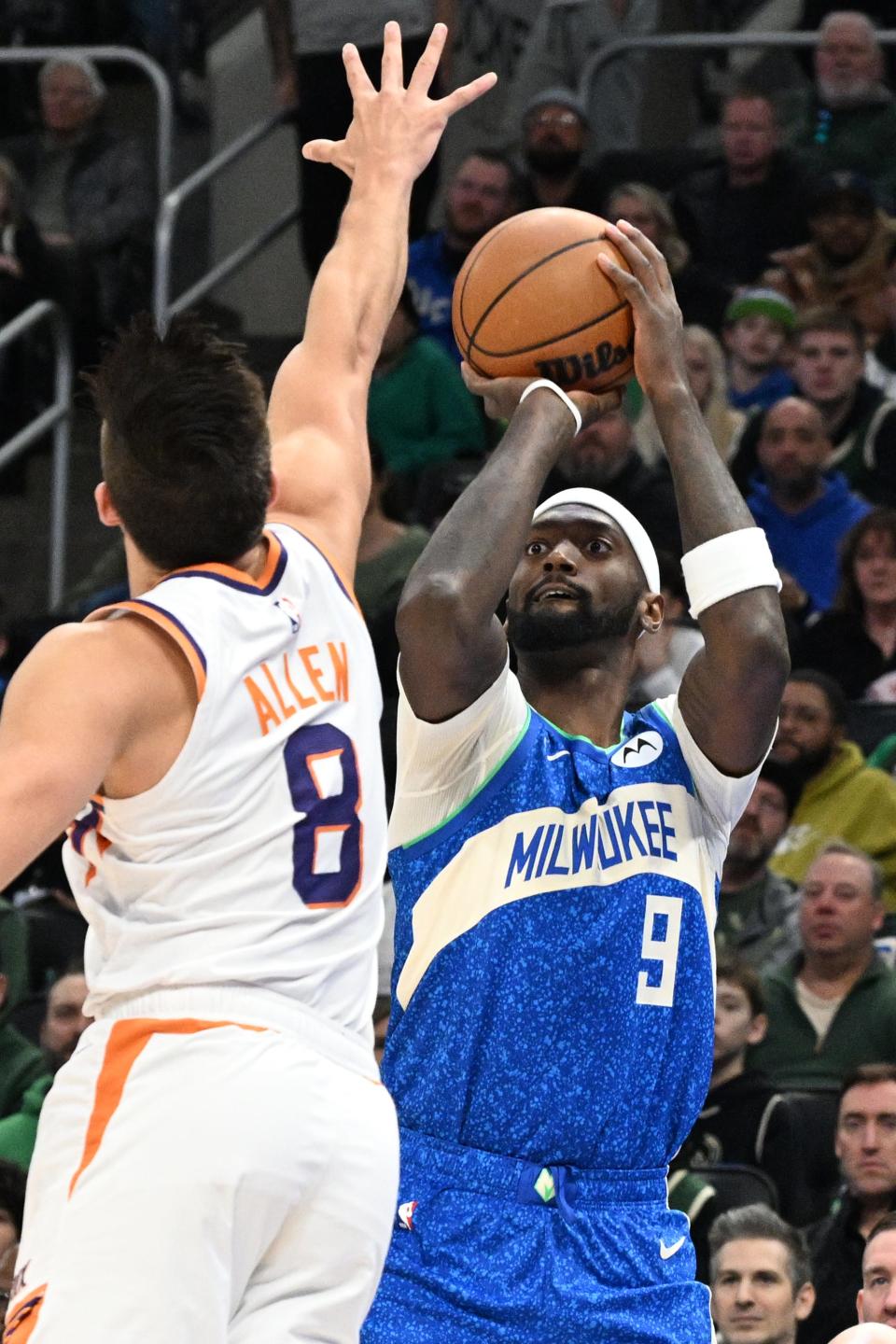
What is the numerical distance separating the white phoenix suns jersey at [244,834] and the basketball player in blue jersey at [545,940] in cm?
73

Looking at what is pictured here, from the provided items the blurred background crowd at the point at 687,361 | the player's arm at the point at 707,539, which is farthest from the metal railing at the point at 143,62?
the player's arm at the point at 707,539

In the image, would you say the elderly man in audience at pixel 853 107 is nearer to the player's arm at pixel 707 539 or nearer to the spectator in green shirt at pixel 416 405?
the spectator in green shirt at pixel 416 405

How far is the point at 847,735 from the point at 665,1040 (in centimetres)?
453

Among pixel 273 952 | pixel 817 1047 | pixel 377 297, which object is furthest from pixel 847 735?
pixel 273 952

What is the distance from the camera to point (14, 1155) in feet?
22.6

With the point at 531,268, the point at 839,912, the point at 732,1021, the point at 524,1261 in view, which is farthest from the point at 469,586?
the point at 839,912

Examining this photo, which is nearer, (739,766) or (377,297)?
(377,297)

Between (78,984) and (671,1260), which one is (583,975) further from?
(78,984)

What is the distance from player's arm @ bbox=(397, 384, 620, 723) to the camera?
3.83m

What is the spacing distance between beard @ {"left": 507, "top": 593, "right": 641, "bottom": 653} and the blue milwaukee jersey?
23 cm

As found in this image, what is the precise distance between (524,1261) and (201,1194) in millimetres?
1054

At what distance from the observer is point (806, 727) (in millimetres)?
7773

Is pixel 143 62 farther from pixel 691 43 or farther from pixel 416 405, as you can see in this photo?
pixel 691 43

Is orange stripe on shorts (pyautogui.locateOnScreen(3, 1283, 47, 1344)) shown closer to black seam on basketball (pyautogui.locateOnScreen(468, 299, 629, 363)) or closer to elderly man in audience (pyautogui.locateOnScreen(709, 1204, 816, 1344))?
black seam on basketball (pyautogui.locateOnScreen(468, 299, 629, 363))
